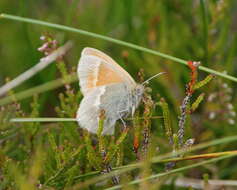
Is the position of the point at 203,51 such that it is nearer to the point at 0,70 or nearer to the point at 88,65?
the point at 88,65

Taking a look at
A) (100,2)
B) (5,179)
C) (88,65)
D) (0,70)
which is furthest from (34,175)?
(100,2)

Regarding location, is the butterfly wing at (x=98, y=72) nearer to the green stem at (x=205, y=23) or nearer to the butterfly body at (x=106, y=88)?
the butterfly body at (x=106, y=88)

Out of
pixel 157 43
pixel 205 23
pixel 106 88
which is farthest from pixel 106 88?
pixel 157 43

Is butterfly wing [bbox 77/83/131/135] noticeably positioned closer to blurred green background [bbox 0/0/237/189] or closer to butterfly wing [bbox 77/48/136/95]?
butterfly wing [bbox 77/48/136/95]

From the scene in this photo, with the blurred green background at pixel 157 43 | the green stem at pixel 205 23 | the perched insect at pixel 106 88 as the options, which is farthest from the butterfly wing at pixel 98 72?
the green stem at pixel 205 23

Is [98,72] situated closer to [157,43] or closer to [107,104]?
[107,104]

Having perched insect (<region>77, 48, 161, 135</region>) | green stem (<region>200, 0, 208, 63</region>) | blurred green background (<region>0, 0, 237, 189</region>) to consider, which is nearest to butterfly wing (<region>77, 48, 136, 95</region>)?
perched insect (<region>77, 48, 161, 135</region>)
